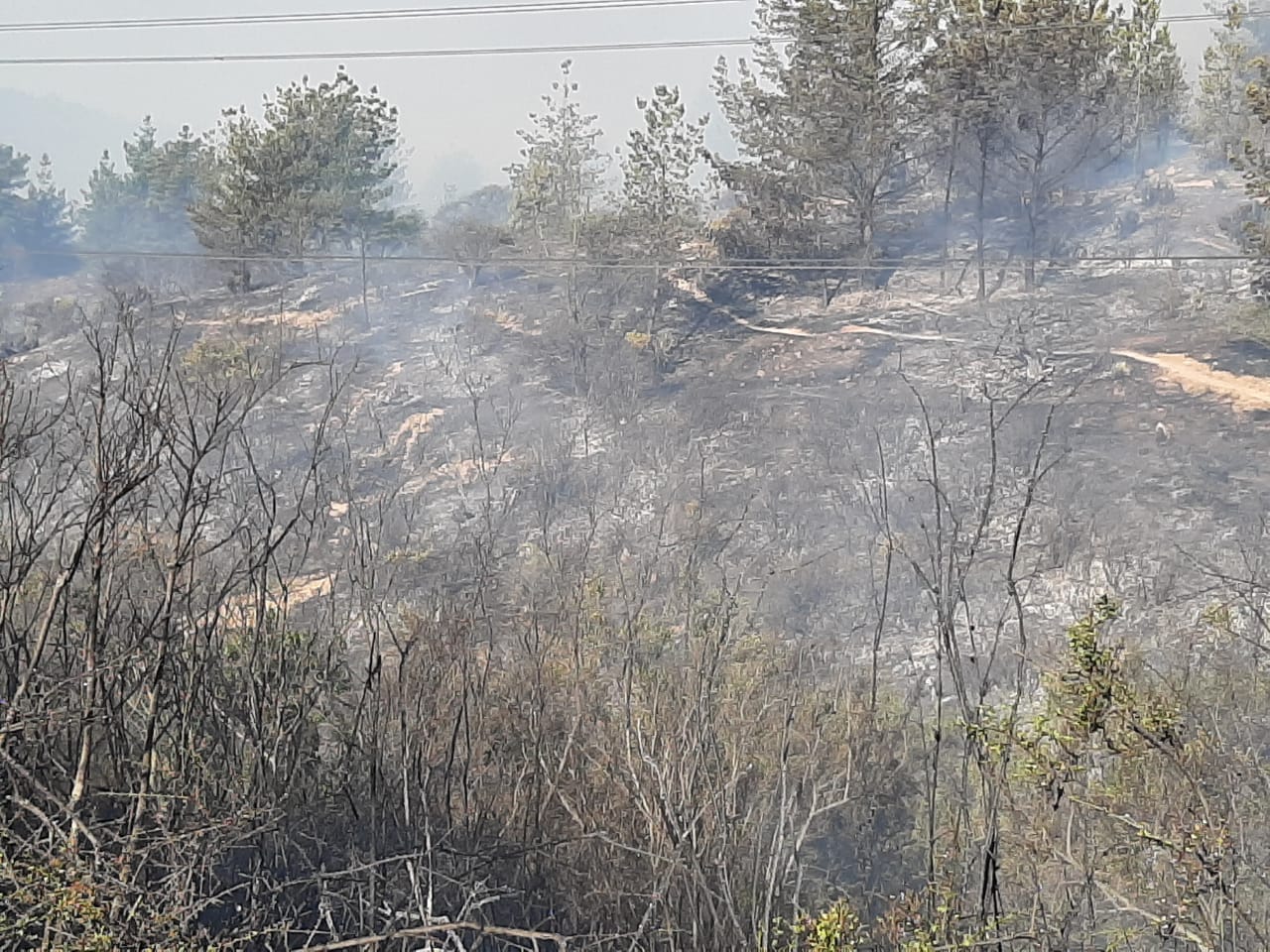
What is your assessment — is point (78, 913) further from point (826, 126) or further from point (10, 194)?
point (10, 194)

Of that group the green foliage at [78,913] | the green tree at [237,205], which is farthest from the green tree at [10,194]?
the green foliage at [78,913]

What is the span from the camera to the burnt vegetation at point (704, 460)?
261 inches

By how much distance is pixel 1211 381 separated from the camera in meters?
16.3

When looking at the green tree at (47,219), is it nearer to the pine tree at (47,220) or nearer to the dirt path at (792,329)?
the pine tree at (47,220)

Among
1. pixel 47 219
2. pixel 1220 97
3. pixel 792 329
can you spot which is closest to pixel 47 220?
pixel 47 219

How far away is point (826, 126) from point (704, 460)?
6.53m

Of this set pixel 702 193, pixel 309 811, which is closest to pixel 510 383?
pixel 702 193

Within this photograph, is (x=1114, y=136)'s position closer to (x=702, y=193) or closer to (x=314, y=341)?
(x=702, y=193)

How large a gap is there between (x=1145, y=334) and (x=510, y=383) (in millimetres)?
9990

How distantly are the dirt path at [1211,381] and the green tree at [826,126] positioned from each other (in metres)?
5.47

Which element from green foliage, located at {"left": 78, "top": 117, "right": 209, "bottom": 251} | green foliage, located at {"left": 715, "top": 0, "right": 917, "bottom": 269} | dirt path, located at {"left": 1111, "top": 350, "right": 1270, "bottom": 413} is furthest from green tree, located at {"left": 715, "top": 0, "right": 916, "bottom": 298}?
green foliage, located at {"left": 78, "top": 117, "right": 209, "bottom": 251}

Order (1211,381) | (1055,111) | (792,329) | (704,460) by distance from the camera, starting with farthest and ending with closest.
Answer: (792,329)
(1055,111)
(704,460)
(1211,381)

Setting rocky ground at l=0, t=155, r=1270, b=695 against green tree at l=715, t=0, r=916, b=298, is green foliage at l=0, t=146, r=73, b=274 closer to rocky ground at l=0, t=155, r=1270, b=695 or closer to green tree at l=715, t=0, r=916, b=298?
rocky ground at l=0, t=155, r=1270, b=695

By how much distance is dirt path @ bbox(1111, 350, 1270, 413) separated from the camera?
15.9 m
